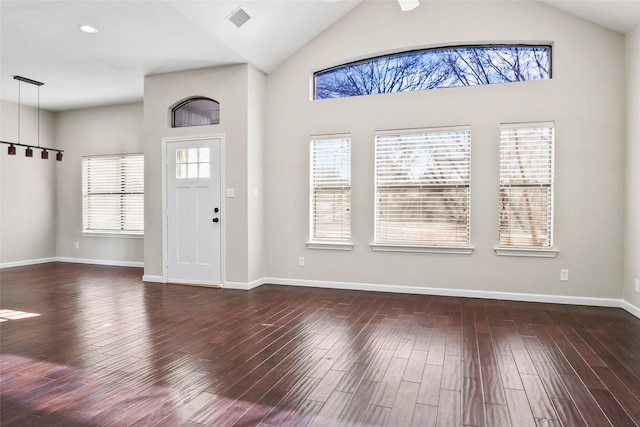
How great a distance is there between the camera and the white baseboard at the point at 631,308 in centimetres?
396

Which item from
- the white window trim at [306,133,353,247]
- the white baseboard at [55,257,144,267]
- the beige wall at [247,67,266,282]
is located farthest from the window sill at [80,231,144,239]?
the white window trim at [306,133,353,247]

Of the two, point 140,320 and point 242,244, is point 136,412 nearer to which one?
point 140,320

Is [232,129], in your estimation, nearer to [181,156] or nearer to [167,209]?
[181,156]

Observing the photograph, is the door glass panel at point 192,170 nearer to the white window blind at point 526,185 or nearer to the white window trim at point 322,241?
the white window trim at point 322,241

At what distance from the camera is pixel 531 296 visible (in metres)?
4.61

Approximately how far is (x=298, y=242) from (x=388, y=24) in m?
3.19

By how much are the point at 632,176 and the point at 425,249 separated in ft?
7.58

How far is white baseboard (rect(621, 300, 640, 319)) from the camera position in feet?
13.0

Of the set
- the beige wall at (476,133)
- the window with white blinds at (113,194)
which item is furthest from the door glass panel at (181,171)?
the window with white blinds at (113,194)

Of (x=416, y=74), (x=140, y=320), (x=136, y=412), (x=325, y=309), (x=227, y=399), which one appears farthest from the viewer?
(x=416, y=74)

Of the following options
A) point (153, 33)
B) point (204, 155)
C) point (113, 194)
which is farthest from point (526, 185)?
point (113, 194)

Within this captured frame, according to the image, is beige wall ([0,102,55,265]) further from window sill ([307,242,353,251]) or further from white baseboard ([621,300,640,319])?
white baseboard ([621,300,640,319])

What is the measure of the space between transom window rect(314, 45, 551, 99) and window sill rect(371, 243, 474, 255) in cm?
207

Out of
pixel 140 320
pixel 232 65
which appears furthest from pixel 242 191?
pixel 140 320
